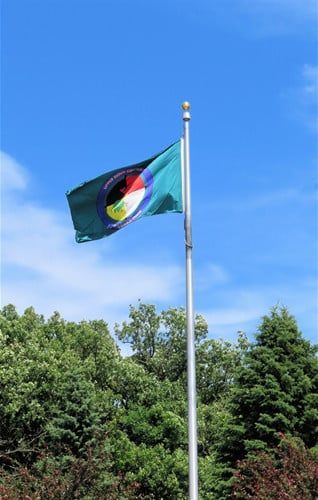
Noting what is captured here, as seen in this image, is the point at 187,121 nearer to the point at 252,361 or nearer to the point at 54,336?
the point at 252,361

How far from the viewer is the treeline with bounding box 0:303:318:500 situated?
21875mm

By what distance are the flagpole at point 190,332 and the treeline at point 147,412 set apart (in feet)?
21.5

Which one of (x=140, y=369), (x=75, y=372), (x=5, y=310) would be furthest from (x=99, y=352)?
(x=75, y=372)

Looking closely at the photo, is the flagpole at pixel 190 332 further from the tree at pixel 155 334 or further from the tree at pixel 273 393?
the tree at pixel 155 334

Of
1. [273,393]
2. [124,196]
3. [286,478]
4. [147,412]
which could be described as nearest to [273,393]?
[273,393]

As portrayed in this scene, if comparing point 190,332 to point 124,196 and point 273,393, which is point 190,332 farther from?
point 273,393

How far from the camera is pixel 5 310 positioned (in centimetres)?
3941

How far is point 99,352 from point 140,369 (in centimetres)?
236

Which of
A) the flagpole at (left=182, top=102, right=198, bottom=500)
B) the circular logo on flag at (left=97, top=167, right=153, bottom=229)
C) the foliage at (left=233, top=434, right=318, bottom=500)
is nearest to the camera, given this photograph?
the flagpole at (left=182, top=102, right=198, bottom=500)

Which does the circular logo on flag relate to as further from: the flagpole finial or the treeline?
the treeline

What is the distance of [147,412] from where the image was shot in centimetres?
3800

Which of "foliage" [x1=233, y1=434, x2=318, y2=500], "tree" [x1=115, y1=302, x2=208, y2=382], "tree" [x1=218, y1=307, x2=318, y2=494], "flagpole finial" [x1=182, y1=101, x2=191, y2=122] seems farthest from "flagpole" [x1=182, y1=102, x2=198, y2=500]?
"tree" [x1=115, y1=302, x2=208, y2=382]

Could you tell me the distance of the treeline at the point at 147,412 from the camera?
861 inches

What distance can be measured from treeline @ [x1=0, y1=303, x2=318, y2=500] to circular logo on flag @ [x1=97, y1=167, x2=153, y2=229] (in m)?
8.26
